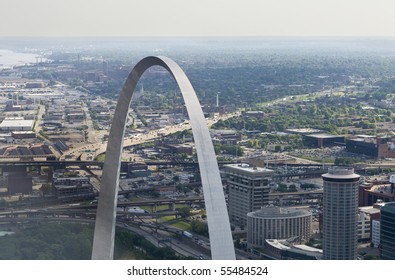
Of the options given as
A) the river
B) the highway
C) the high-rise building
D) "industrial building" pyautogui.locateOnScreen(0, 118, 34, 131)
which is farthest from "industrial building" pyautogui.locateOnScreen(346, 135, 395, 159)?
the river

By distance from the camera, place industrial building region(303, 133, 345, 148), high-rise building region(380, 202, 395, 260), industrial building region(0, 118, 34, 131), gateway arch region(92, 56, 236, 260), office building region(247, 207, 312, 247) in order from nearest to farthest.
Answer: gateway arch region(92, 56, 236, 260) → high-rise building region(380, 202, 395, 260) → office building region(247, 207, 312, 247) → industrial building region(303, 133, 345, 148) → industrial building region(0, 118, 34, 131)

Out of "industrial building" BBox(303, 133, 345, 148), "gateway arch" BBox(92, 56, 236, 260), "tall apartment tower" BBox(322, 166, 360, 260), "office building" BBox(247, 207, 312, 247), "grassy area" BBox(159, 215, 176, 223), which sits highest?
"gateway arch" BBox(92, 56, 236, 260)

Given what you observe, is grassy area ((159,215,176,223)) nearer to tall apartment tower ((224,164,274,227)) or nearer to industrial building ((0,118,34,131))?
tall apartment tower ((224,164,274,227))

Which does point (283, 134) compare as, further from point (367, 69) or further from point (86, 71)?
point (367, 69)

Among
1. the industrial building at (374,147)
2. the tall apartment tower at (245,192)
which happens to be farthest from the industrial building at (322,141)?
the tall apartment tower at (245,192)

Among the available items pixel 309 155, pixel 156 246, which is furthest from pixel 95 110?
pixel 156 246

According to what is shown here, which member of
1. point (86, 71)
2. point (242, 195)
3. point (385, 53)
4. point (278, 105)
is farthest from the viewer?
point (385, 53)
